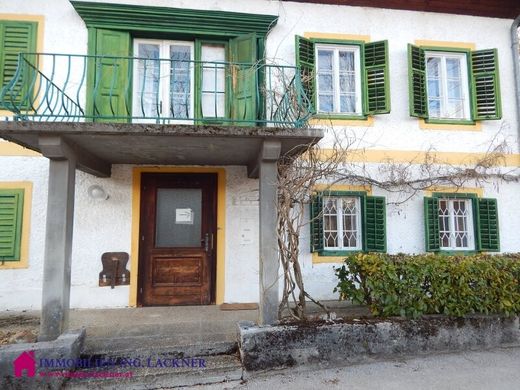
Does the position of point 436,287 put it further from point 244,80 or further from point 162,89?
point 162,89

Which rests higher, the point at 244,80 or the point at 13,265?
the point at 244,80

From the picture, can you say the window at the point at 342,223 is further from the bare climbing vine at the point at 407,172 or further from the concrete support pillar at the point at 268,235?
the concrete support pillar at the point at 268,235

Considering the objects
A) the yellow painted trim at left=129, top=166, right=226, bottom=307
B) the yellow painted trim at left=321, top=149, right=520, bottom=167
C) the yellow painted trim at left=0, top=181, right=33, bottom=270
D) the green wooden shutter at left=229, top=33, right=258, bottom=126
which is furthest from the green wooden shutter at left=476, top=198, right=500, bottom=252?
the yellow painted trim at left=0, top=181, right=33, bottom=270

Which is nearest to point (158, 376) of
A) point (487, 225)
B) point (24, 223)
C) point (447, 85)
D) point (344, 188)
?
point (24, 223)

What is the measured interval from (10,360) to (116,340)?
1080mm

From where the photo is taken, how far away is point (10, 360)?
3.54m

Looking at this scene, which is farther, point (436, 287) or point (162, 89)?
point (162, 89)

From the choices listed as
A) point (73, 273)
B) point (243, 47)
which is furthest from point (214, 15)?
point (73, 273)

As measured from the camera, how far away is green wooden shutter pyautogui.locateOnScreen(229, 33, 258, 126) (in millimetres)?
5891

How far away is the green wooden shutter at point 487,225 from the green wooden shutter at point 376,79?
2.69 meters

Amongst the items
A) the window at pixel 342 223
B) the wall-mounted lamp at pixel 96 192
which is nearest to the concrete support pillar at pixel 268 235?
the window at pixel 342 223

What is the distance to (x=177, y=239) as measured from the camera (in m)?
6.07

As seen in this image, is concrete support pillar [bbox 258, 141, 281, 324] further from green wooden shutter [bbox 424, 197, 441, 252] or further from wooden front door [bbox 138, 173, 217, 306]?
green wooden shutter [bbox 424, 197, 441, 252]

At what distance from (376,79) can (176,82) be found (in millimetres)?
3758
